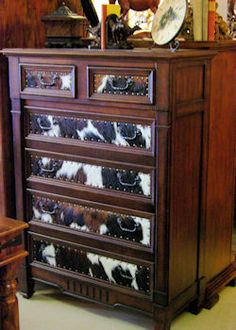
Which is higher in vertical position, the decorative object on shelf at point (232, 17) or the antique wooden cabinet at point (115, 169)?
the decorative object on shelf at point (232, 17)

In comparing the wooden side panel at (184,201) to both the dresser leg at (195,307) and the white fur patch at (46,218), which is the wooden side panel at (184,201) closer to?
Result: the dresser leg at (195,307)

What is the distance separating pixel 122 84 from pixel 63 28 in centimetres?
56

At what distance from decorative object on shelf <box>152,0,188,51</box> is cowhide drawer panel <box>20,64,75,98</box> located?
0.38m

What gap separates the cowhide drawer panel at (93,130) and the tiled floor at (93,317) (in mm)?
804

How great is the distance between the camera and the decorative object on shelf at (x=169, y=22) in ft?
7.23

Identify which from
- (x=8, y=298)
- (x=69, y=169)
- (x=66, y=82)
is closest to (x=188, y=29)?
(x=66, y=82)

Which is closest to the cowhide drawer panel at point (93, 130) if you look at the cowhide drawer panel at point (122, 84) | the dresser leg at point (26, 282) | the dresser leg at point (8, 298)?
the cowhide drawer panel at point (122, 84)

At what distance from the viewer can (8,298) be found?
164 centimetres

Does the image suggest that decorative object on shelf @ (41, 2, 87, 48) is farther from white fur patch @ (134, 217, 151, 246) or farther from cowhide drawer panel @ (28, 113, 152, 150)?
white fur patch @ (134, 217, 151, 246)

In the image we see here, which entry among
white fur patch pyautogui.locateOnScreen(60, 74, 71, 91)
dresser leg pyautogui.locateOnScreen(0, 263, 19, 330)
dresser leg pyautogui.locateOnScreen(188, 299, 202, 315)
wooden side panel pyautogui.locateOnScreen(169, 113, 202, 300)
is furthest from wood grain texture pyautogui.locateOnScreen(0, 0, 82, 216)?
dresser leg pyautogui.locateOnScreen(0, 263, 19, 330)

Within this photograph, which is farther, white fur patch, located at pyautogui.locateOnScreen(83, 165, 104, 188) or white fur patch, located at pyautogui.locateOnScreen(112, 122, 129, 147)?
white fur patch, located at pyautogui.locateOnScreen(83, 165, 104, 188)

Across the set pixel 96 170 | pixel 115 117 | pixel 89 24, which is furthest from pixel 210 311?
pixel 89 24

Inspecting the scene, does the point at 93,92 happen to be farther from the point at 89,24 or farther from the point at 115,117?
the point at 89,24

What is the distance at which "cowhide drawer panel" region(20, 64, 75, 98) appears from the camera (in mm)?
2354
